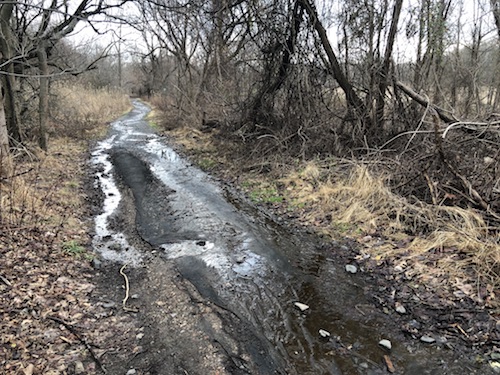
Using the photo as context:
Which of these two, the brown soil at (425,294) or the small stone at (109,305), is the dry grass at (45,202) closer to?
the small stone at (109,305)

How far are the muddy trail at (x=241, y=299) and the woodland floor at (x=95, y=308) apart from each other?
0.13 ft

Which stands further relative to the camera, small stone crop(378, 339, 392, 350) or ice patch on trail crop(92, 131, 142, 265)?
ice patch on trail crop(92, 131, 142, 265)

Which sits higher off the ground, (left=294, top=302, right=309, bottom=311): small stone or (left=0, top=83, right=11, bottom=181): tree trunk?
(left=0, top=83, right=11, bottom=181): tree trunk

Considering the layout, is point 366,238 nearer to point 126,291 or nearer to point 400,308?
point 400,308

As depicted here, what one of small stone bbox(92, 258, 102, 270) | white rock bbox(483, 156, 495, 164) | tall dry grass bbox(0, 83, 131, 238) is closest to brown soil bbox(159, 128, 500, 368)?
white rock bbox(483, 156, 495, 164)

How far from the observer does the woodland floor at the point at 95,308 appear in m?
3.07

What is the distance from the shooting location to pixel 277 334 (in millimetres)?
3564

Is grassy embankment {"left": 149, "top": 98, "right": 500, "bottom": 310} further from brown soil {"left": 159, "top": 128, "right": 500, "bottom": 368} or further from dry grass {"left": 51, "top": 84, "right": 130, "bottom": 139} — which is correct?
dry grass {"left": 51, "top": 84, "right": 130, "bottom": 139}

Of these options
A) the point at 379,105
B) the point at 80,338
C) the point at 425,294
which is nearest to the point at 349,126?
the point at 379,105

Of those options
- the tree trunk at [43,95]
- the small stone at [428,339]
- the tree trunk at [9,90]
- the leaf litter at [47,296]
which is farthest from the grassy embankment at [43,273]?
the small stone at [428,339]

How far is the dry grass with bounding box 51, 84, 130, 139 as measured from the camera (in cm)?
1449

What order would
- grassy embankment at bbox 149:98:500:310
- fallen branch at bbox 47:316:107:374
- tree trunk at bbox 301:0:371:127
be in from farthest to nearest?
tree trunk at bbox 301:0:371:127, grassy embankment at bbox 149:98:500:310, fallen branch at bbox 47:316:107:374

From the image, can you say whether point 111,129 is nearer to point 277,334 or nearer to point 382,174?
point 382,174

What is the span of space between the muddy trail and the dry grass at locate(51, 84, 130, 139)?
27.8ft
